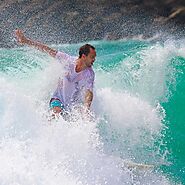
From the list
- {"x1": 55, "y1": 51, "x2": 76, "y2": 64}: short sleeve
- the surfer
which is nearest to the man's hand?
the surfer

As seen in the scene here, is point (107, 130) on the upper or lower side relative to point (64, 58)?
lower

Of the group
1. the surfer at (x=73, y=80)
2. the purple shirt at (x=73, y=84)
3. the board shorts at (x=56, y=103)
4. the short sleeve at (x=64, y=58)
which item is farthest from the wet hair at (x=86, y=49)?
the board shorts at (x=56, y=103)

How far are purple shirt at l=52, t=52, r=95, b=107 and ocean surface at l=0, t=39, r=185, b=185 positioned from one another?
0.28 metres

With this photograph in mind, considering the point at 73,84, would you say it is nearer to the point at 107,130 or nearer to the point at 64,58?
the point at 64,58

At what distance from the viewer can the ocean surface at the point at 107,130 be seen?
5.27 m

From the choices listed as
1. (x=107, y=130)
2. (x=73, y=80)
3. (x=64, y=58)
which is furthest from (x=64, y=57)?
(x=107, y=130)

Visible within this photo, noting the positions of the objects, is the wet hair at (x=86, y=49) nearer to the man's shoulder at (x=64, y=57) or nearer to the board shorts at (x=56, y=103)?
the man's shoulder at (x=64, y=57)

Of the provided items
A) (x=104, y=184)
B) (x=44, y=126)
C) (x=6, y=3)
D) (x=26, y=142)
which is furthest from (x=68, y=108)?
(x=6, y=3)

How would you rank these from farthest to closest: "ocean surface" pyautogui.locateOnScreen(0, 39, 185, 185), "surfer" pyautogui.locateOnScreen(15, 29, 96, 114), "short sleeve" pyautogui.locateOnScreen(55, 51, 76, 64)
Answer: "short sleeve" pyautogui.locateOnScreen(55, 51, 76, 64), "surfer" pyautogui.locateOnScreen(15, 29, 96, 114), "ocean surface" pyautogui.locateOnScreen(0, 39, 185, 185)

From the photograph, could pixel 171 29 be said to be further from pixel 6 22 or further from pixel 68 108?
pixel 68 108

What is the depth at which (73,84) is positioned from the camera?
625 cm

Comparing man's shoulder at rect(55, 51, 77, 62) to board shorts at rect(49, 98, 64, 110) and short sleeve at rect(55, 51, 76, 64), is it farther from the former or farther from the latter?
board shorts at rect(49, 98, 64, 110)

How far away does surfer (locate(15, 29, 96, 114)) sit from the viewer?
6.00 m

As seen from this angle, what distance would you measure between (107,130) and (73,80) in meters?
0.78
